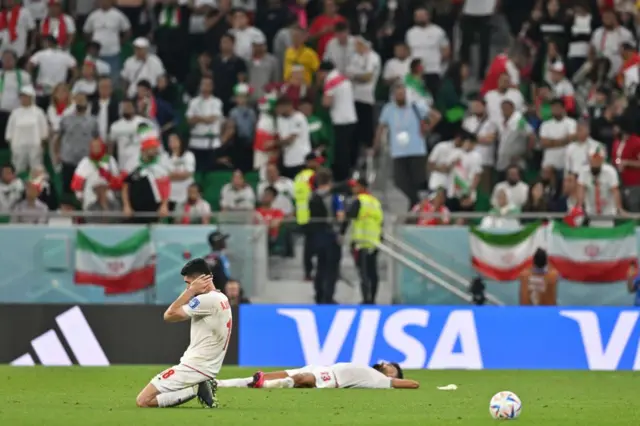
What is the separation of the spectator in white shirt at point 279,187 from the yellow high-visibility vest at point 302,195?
8.8 inches

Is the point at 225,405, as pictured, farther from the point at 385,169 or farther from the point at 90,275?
the point at 385,169

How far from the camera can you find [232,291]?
23.4m

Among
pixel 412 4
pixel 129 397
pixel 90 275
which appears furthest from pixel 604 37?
pixel 129 397

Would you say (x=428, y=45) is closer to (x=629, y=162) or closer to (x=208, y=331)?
(x=629, y=162)

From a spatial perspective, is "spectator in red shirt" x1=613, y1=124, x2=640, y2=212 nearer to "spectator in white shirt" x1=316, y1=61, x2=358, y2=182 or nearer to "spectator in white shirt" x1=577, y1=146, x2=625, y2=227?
"spectator in white shirt" x1=577, y1=146, x2=625, y2=227

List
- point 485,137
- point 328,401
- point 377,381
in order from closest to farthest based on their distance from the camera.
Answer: point 328,401
point 377,381
point 485,137

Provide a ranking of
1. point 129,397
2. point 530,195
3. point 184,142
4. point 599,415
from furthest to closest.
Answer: point 184,142 < point 530,195 < point 129,397 < point 599,415

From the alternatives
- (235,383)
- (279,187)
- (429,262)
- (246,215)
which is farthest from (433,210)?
(235,383)

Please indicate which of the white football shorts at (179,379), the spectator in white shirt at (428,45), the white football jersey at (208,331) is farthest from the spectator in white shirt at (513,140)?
the white football shorts at (179,379)

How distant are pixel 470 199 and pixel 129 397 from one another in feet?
33.5

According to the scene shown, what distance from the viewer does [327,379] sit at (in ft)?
61.3

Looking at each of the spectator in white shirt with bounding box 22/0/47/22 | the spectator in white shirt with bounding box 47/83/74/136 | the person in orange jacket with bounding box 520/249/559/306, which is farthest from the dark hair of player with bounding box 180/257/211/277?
the spectator in white shirt with bounding box 22/0/47/22

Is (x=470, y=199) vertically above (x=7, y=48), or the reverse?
(x=7, y=48)

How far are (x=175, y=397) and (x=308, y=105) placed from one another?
1299 cm
